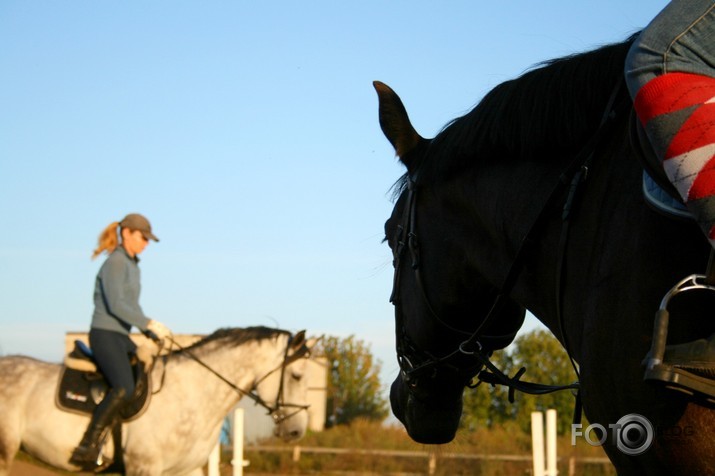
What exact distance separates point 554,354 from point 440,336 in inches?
666

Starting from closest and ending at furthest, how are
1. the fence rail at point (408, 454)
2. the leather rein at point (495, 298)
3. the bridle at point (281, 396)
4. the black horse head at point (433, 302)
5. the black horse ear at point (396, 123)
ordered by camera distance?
the leather rein at point (495, 298), the black horse head at point (433, 302), the black horse ear at point (396, 123), the bridle at point (281, 396), the fence rail at point (408, 454)

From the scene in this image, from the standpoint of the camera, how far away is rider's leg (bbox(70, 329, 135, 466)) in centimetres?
851

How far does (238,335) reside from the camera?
10273 millimetres

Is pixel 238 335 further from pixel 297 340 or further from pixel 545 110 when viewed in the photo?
pixel 545 110

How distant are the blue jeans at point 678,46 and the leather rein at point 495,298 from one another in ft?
0.64

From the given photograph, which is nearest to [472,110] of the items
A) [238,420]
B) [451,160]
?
[451,160]

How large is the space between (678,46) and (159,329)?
8159mm

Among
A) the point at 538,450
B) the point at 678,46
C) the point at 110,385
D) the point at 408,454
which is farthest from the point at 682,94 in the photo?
the point at 408,454

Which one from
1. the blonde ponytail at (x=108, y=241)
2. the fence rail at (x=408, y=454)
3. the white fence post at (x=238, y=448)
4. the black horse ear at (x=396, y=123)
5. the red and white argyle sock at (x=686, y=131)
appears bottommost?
the fence rail at (x=408, y=454)

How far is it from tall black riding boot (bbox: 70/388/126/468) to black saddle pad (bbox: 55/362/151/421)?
0.59ft

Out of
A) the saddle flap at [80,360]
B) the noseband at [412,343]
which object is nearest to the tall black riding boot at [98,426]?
the saddle flap at [80,360]

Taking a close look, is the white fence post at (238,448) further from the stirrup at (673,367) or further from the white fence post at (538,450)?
the stirrup at (673,367)

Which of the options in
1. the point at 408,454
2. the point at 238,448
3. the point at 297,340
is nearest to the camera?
the point at 297,340

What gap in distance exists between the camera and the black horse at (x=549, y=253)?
177cm
